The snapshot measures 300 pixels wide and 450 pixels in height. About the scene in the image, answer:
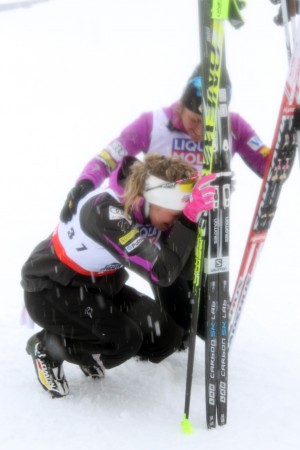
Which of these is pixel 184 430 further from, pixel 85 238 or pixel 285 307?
pixel 285 307

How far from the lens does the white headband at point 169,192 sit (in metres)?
2.33

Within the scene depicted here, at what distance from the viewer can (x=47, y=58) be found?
45.4 ft

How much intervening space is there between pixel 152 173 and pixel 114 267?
0.50m

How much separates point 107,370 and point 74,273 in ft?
2.21

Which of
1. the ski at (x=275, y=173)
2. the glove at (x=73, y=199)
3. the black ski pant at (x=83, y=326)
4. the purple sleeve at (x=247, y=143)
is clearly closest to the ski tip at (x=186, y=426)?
the black ski pant at (x=83, y=326)

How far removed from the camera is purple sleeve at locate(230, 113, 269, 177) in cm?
277

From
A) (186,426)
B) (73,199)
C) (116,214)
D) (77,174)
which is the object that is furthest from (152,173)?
(77,174)

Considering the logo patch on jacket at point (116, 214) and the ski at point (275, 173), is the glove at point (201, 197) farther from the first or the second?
the ski at point (275, 173)

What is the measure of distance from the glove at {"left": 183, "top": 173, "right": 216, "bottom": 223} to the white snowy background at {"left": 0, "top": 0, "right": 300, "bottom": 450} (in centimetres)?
93

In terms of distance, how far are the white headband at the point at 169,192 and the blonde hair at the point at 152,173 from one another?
32mm

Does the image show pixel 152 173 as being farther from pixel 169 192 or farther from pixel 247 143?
→ pixel 247 143

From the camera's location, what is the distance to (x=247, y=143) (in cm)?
280

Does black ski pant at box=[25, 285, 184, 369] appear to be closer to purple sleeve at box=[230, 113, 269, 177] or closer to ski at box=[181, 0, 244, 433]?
ski at box=[181, 0, 244, 433]

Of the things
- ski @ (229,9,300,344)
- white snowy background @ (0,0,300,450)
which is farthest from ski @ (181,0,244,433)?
ski @ (229,9,300,344)
